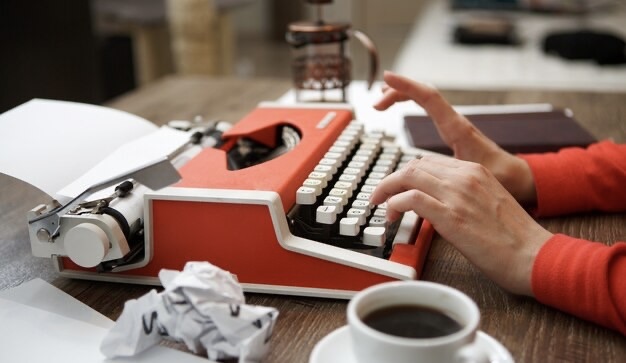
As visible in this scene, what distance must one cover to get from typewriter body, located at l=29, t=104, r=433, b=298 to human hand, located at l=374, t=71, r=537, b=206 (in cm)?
18

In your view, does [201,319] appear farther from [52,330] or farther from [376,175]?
[376,175]

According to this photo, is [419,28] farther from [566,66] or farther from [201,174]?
[201,174]

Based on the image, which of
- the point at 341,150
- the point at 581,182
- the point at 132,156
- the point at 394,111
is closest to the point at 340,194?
the point at 341,150

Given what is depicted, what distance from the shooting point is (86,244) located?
725mm

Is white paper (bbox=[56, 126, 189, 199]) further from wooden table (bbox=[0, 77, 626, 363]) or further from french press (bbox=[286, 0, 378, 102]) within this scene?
french press (bbox=[286, 0, 378, 102])

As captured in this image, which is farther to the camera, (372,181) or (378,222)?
(372,181)

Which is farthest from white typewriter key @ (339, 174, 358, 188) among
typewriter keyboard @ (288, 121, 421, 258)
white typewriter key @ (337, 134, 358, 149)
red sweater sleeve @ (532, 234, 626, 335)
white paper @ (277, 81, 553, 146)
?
white paper @ (277, 81, 553, 146)

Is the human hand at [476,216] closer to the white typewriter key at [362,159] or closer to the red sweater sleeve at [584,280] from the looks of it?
the red sweater sleeve at [584,280]

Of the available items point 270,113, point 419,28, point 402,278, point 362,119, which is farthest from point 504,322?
point 419,28

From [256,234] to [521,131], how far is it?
61cm

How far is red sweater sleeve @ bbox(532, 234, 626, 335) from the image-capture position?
2.20 feet

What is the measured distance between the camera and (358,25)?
16.9 feet

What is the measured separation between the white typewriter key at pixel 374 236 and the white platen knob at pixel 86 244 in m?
0.26

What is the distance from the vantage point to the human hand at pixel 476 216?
715 millimetres
